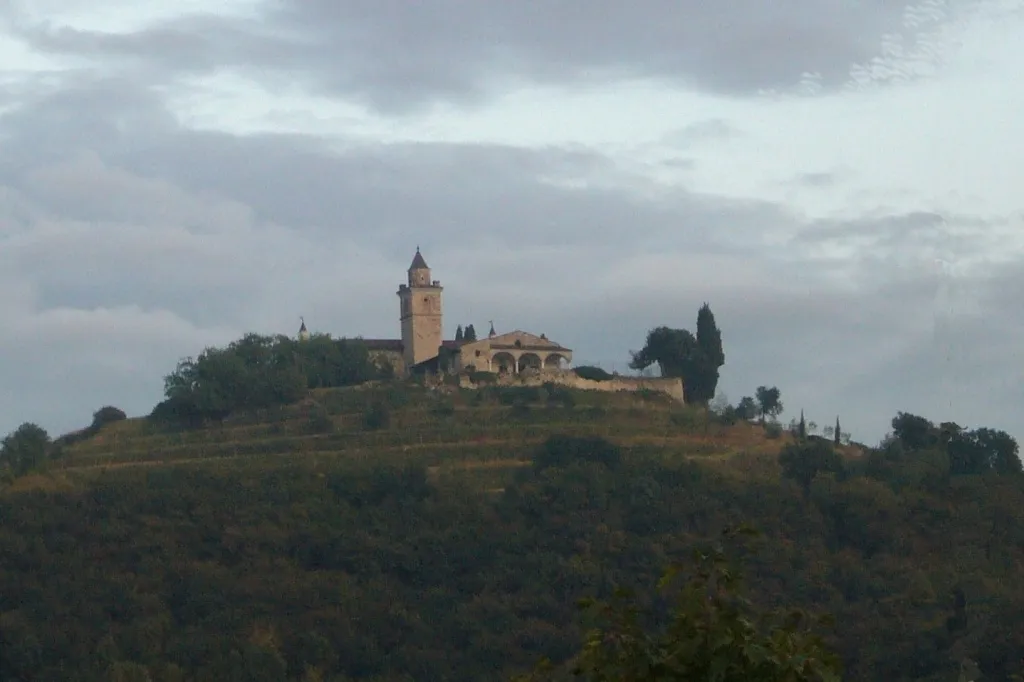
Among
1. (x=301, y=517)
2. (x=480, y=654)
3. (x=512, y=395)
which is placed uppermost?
(x=512, y=395)

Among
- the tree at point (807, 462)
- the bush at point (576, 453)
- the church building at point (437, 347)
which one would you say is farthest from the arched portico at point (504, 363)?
the tree at point (807, 462)

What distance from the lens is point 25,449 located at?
172ft

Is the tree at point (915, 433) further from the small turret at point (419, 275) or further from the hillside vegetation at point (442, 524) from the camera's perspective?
the small turret at point (419, 275)

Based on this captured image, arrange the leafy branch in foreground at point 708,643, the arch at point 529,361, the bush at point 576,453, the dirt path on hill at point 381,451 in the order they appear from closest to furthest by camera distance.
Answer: the leafy branch in foreground at point 708,643 → the bush at point 576,453 → the dirt path on hill at point 381,451 → the arch at point 529,361

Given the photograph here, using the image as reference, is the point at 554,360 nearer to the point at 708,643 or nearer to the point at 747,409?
the point at 747,409

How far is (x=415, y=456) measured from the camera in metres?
51.3

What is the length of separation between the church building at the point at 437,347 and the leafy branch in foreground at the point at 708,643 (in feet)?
163

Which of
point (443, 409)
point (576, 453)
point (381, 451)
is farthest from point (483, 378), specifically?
point (576, 453)

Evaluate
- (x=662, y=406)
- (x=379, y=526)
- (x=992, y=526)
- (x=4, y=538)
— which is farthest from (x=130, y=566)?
(x=992, y=526)

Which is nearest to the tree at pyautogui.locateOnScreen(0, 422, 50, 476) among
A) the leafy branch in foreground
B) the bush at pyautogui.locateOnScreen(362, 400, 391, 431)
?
the bush at pyautogui.locateOnScreen(362, 400, 391, 431)

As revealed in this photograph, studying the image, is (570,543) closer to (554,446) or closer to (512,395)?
(554,446)

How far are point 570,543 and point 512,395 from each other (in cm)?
983

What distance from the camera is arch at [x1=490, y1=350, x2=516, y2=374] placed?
57.6m

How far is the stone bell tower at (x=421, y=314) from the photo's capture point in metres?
59.2
